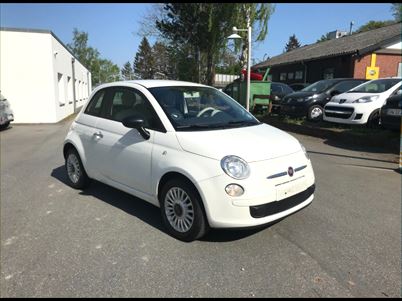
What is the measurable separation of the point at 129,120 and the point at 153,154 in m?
0.50

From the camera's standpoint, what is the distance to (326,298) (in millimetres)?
3094

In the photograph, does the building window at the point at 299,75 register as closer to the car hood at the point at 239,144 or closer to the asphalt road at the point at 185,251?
the asphalt road at the point at 185,251

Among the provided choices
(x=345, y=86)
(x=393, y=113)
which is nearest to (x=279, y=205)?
(x=393, y=113)

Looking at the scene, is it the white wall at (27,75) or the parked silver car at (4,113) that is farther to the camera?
the white wall at (27,75)

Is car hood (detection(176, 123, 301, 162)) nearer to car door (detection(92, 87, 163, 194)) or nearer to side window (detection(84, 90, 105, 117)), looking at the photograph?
car door (detection(92, 87, 163, 194))

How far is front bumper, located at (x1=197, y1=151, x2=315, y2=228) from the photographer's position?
371 centimetres

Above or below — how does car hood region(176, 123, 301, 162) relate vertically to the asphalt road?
above

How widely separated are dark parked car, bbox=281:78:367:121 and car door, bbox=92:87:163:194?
9.15m

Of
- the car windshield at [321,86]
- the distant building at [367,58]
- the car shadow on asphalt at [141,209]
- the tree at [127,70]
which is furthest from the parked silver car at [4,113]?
the tree at [127,70]

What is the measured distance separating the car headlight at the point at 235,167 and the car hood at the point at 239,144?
0.18ft

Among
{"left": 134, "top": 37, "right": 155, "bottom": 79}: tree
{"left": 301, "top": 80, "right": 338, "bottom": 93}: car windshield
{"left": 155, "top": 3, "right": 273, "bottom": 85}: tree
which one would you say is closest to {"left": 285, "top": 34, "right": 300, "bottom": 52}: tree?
{"left": 134, "top": 37, "right": 155, "bottom": 79}: tree

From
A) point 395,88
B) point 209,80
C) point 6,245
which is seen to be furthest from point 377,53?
point 6,245

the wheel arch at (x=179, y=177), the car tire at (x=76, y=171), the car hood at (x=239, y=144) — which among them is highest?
the car hood at (x=239, y=144)

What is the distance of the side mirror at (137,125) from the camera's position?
4453 millimetres
